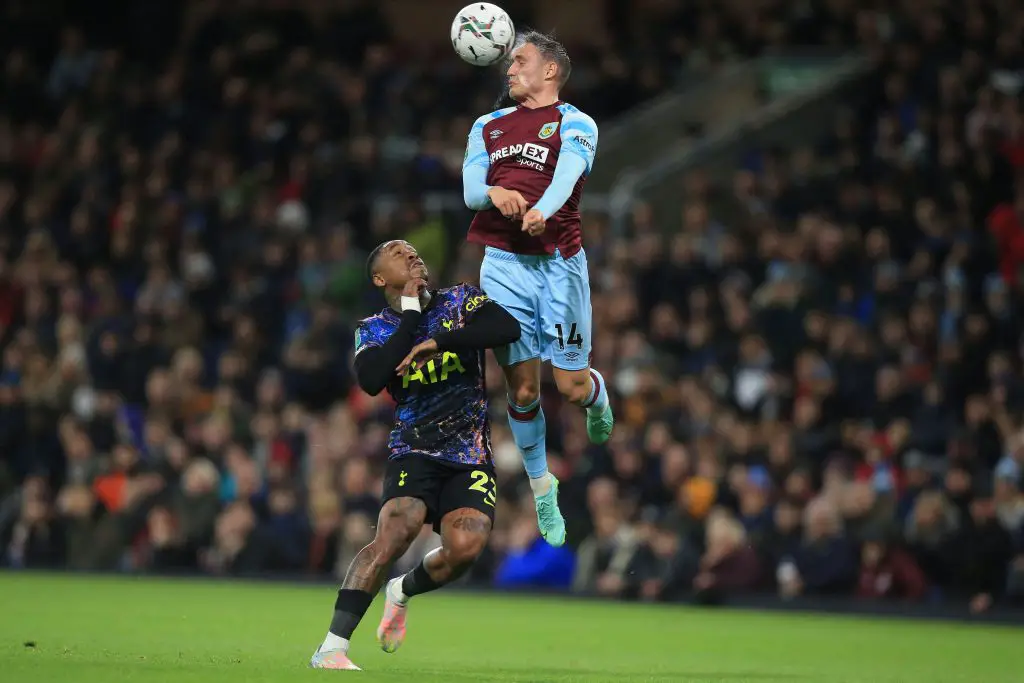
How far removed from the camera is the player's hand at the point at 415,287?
9594 mm

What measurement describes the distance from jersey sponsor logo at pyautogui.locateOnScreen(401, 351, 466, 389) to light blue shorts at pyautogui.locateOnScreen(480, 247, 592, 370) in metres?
0.69

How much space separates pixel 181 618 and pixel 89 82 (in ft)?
44.1

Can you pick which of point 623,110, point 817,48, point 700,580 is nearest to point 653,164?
point 623,110

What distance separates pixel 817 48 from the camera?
23297mm

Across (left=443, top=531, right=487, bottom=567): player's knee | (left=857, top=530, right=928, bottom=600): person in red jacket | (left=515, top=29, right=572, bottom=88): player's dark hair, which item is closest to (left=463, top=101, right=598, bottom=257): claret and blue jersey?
(left=515, top=29, right=572, bottom=88): player's dark hair

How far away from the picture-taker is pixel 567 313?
10.4m

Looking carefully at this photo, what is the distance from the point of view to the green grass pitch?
968 cm

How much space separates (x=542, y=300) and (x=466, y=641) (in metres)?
3.54

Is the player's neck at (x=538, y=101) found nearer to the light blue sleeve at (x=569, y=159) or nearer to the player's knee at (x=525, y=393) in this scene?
the light blue sleeve at (x=569, y=159)

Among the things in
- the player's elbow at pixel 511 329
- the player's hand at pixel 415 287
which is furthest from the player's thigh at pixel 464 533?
the player's hand at pixel 415 287

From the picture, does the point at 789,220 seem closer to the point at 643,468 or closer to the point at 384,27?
the point at 643,468

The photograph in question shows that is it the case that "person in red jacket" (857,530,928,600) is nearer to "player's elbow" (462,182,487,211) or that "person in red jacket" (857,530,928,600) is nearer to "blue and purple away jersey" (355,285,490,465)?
"blue and purple away jersey" (355,285,490,465)

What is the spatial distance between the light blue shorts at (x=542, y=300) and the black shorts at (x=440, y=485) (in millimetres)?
1059

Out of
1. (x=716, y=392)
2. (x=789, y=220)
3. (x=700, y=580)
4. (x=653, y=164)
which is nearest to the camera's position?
(x=700, y=580)
